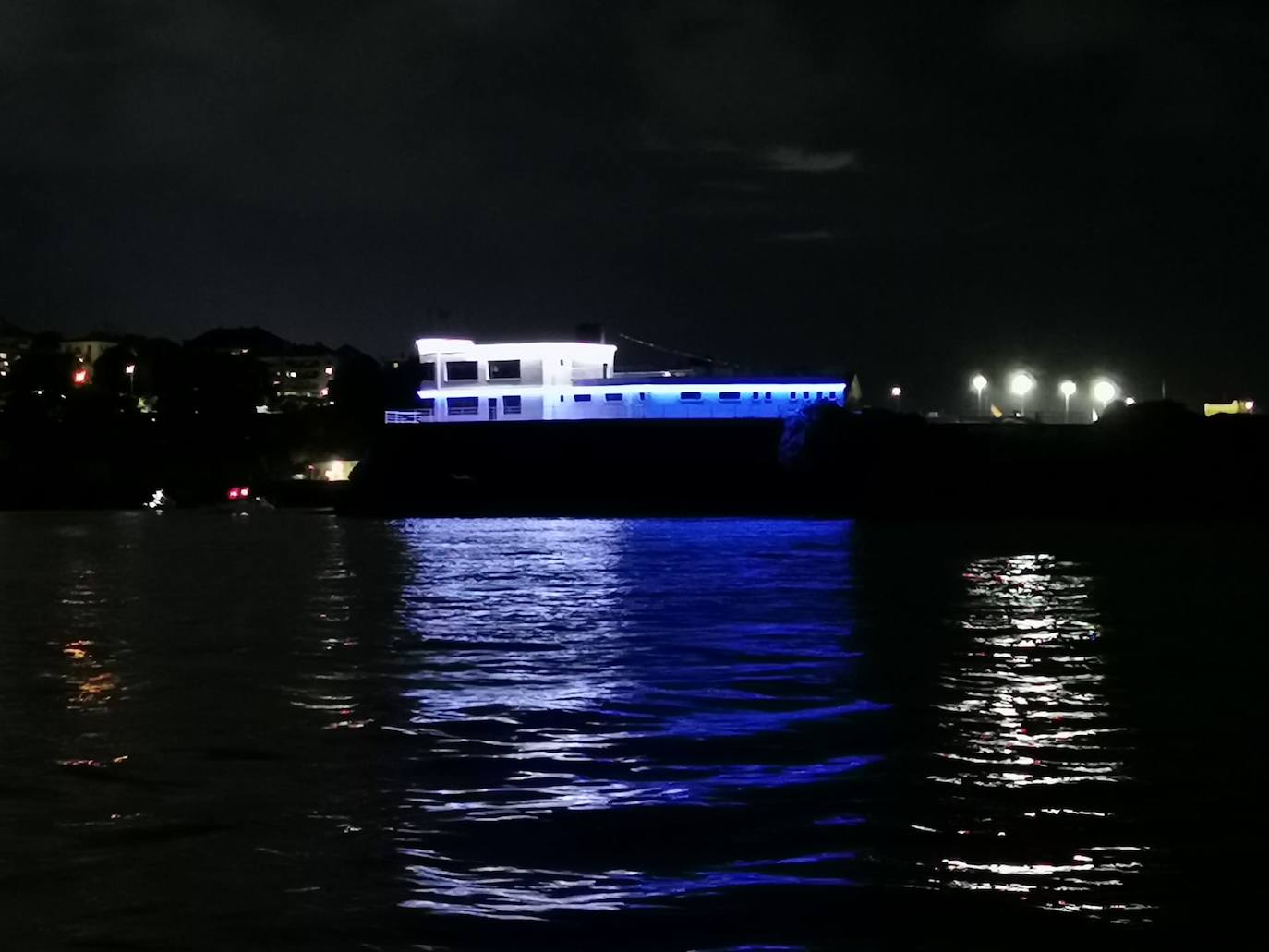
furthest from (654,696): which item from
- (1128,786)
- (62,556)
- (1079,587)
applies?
(62,556)

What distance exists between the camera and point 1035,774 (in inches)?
366

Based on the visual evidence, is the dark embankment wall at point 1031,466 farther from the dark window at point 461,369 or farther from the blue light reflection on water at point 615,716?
the blue light reflection on water at point 615,716

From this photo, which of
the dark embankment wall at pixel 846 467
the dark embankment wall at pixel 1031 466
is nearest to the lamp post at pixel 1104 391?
the dark embankment wall at pixel 846 467

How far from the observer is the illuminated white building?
197 feet

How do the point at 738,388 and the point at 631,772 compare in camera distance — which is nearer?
the point at 631,772

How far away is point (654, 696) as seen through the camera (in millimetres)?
12523

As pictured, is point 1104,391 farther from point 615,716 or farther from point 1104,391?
point 615,716

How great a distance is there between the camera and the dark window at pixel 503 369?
64375 mm

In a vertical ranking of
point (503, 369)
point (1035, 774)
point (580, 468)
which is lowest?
point (1035, 774)

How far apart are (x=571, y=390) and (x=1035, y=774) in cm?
5420

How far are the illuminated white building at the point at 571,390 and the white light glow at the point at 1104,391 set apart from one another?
1832 centimetres

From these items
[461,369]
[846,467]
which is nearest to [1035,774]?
[846,467]

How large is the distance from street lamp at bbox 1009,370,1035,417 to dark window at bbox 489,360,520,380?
24.3 meters

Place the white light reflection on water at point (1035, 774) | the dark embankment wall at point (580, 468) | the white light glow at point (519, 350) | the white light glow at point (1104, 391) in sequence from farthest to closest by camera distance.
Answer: the white light glow at point (1104, 391)
the white light glow at point (519, 350)
the dark embankment wall at point (580, 468)
the white light reflection on water at point (1035, 774)
